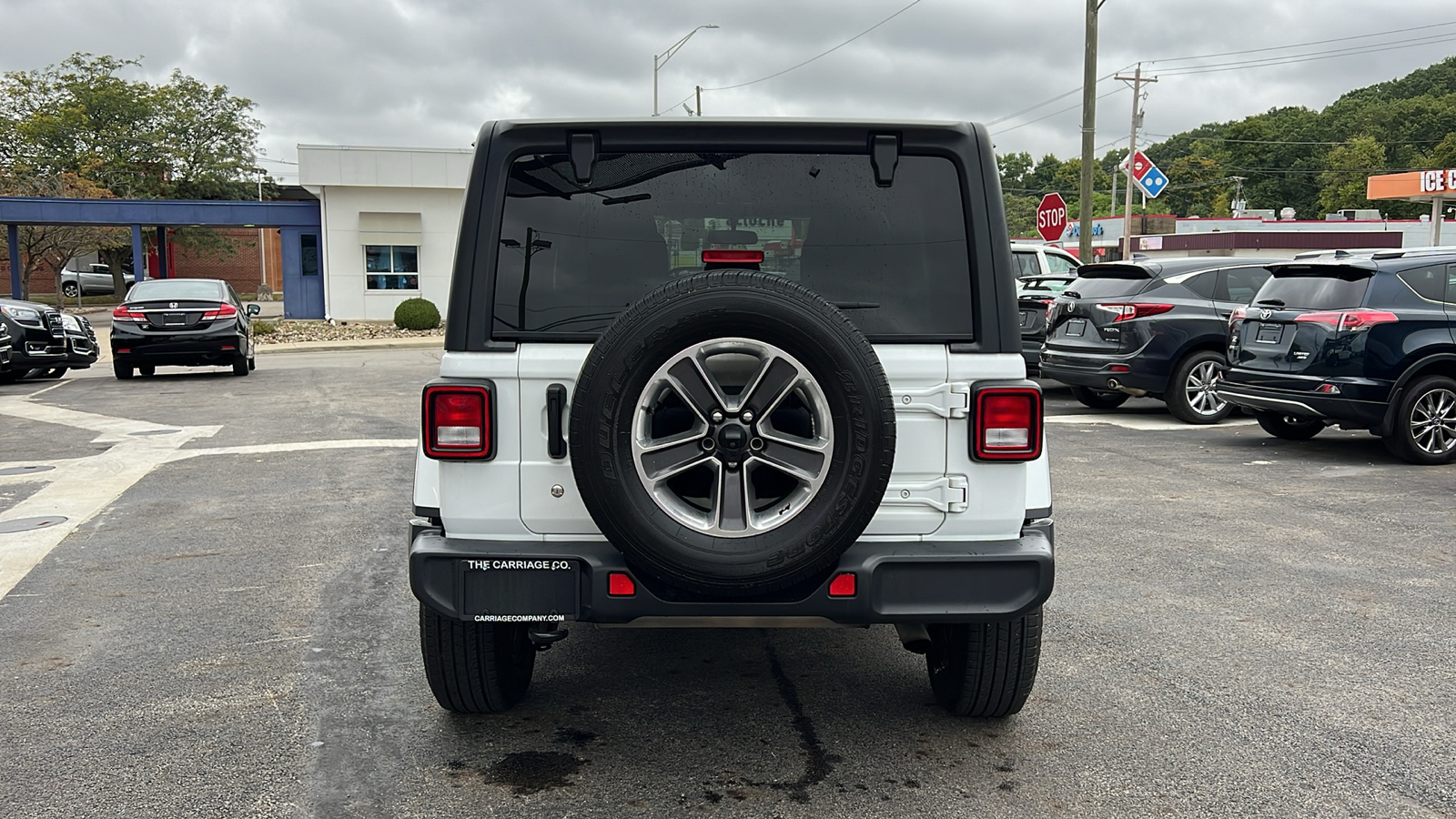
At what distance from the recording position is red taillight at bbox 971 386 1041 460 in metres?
3.86

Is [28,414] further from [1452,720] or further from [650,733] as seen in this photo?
[1452,720]

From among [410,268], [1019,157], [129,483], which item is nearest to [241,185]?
[410,268]

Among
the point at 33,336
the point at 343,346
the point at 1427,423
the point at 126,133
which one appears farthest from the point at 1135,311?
the point at 126,133

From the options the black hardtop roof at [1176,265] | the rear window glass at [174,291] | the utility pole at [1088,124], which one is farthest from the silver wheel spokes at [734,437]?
the utility pole at [1088,124]

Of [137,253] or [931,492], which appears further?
[137,253]

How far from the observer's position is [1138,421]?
1381 cm

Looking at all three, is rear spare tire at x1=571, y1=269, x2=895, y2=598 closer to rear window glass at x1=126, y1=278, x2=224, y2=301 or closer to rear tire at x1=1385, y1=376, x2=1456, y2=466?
rear tire at x1=1385, y1=376, x2=1456, y2=466

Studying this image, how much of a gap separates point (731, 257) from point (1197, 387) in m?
10.7

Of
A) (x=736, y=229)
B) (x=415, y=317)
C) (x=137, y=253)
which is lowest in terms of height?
(x=415, y=317)

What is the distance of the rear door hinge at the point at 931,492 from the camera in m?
3.88

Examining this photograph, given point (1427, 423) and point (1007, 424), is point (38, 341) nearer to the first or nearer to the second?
point (1427, 423)

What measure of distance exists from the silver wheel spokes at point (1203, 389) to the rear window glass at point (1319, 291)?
7.77 feet

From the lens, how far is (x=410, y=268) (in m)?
42.0

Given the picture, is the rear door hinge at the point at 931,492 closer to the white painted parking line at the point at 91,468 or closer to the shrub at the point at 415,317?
the white painted parking line at the point at 91,468
